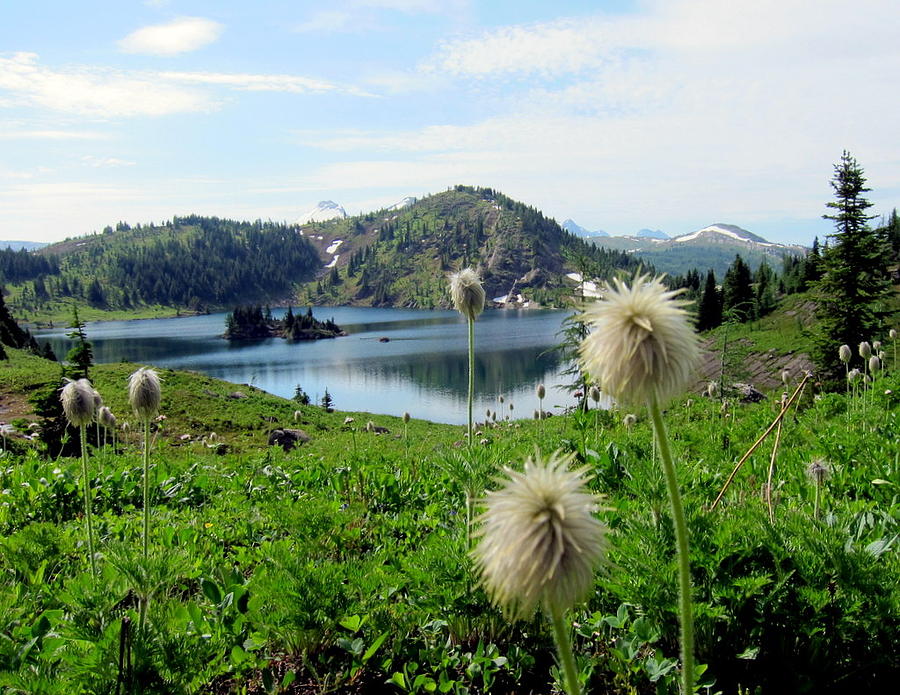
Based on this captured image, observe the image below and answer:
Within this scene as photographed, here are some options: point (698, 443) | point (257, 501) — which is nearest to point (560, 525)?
point (257, 501)

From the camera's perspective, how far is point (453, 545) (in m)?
3.65

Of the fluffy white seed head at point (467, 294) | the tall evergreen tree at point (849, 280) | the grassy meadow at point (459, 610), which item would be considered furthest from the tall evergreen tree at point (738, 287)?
the grassy meadow at point (459, 610)

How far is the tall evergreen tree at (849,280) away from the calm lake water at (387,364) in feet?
48.6

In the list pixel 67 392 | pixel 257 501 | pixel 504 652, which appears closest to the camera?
pixel 504 652

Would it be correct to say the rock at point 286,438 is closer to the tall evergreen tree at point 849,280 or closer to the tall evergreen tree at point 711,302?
the tall evergreen tree at point 849,280

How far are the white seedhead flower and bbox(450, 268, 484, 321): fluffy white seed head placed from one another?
364 centimetres

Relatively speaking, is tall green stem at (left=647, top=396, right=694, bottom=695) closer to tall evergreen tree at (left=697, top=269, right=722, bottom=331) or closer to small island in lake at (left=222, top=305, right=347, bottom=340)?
tall evergreen tree at (left=697, top=269, right=722, bottom=331)

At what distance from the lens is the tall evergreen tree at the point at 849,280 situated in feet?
95.7

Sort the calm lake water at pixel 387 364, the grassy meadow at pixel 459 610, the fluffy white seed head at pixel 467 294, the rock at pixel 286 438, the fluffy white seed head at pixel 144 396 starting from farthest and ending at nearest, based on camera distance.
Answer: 1. the calm lake water at pixel 387 364
2. the rock at pixel 286 438
3. the fluffy white seed head at pixel 467 294
4. the fluffy white seed head at pixel 144 396
5. the grassy meadow at pixel 459 610

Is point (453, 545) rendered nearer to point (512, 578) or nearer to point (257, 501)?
point (512, 578)

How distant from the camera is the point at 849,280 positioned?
29.5 m

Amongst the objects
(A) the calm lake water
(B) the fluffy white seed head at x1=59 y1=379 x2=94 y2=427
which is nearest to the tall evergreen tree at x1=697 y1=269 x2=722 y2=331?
(A) the calm lake water

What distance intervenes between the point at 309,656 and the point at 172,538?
7.71 feet

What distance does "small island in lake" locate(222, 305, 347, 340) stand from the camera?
14375 centimetres
